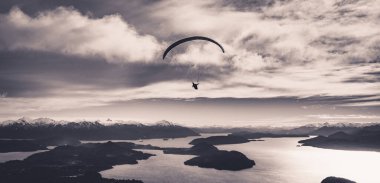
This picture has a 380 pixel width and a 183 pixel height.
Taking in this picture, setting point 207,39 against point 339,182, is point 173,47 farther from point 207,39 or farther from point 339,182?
point 339,182

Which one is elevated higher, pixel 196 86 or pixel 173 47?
pixel 173 47

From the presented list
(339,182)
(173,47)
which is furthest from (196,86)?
(339,182)

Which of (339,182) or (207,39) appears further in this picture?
(339,182)

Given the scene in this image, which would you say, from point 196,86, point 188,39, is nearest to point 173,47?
point 188,39

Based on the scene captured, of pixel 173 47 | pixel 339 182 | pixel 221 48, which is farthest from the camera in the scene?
pixel 339 182

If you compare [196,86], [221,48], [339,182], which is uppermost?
[221,48]

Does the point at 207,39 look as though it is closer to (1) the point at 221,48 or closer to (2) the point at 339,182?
(1) the point at 221,48

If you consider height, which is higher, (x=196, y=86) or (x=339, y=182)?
(x=196, y=86)

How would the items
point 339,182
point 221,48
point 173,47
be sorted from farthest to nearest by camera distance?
point 339,182 → point 173,47 → point 221,48

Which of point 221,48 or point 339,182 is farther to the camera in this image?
point 339,182
